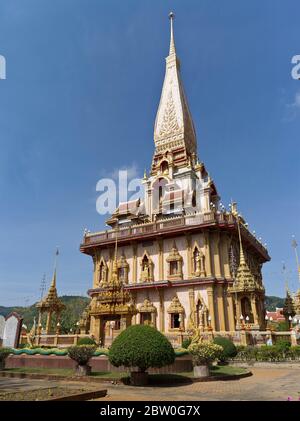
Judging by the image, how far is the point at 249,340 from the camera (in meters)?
21.9

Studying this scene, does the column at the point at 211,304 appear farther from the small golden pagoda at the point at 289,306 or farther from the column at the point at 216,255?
the small golden pagoda at the point at 289,306

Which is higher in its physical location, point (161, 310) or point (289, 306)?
point (289, 306)

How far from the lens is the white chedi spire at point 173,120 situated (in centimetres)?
4016

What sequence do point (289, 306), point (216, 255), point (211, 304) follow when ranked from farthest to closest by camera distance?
1. point (289, 306)
2. point (216, 255)
3. point (211, 304)

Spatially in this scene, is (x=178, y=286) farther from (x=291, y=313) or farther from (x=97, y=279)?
(x=291, y=313)

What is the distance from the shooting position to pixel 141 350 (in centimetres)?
1076

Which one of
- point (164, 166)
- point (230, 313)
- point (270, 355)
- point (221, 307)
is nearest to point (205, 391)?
point (270, 355)

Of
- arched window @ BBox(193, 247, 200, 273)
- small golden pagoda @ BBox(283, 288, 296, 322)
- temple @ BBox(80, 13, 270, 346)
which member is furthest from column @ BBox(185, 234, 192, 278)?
small golden pagoda @ BBox(283, 288, 296, 322)

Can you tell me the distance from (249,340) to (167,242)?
440 inches

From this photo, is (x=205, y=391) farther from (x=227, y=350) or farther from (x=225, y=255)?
(x=225, y=255)

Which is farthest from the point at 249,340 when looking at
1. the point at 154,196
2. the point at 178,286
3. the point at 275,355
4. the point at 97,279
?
the point at 154,196

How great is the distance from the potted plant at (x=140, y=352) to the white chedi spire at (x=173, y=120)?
30047 millimetres

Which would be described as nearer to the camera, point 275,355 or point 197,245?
point 275,355

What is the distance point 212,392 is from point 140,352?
2411 mm
